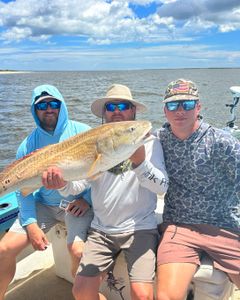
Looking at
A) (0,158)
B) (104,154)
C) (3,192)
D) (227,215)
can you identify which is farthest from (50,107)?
(0,158)

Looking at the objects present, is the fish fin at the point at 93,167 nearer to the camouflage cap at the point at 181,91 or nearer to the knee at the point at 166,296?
the camouflage cap at the point at 181,91

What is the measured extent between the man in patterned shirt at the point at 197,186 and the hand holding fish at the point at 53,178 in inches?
35.0

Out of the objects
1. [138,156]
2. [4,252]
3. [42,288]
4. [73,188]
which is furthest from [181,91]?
[42,288]

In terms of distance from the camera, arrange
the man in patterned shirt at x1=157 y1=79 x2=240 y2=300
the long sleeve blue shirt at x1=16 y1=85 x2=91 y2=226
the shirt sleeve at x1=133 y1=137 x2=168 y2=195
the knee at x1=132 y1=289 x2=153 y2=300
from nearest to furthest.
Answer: the knee at x1=132 y1=289 x2=153 y2=300 < the shirt sleeve at x1=133 y1=137 x2=168 y2=195 < the man in patterned shirt at x1=157 y1=79 x2=240 y2=300 < the long sleeve blue shirt at x1=16 y1=85 x2=91 y2=226

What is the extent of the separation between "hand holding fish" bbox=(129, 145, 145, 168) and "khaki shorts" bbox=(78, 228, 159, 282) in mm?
585

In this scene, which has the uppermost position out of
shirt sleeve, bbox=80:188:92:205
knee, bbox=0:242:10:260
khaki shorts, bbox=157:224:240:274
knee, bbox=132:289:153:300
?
shirt sleeve, bbox=80:188:92:205

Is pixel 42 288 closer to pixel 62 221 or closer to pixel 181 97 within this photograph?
pixel 62 221

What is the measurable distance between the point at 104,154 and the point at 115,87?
0.89m

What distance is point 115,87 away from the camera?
346 centimetres

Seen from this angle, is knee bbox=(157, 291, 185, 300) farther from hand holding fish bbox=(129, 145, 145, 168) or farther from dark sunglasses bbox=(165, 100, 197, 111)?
dark sunglasses bbox=(165, 100, 197, 111)

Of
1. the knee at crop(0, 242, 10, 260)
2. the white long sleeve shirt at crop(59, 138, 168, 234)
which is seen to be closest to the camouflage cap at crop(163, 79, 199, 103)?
the white long sleeve shirt at crop(59, 138, 168, 234)

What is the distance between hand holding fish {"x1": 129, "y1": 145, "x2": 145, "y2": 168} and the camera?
2867 millimetres

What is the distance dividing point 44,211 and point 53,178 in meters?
1.02

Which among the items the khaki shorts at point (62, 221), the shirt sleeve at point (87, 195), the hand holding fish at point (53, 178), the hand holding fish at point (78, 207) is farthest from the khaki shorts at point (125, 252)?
the hand holding fish at point (53, 178)
